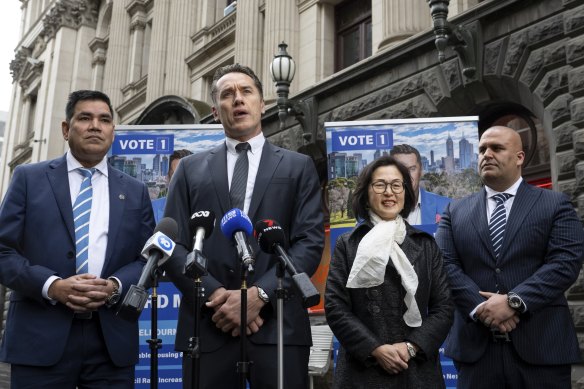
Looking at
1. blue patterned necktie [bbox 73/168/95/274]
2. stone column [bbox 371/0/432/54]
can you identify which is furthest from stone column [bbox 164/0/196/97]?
blue patterned necktie [bbox 73/168/95/274]

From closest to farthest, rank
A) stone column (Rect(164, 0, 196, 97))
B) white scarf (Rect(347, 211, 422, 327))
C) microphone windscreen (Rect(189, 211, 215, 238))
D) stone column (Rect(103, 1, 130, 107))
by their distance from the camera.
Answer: microphone windscreen (Rect(189, 211, 215, 238)) < white scarf (Rect(347, 211, 422, 327)) < stone column (Rect(164, 0, 196, 97)) < stone column (Rect(103, 1, 130, 107))

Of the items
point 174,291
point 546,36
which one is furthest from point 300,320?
point 546,36

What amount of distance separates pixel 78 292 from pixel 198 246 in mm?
1017

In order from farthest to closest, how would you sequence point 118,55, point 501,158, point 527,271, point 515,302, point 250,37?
point 118,55 < point 250,37 < point 501,158 < point 527,271 < point 515,302

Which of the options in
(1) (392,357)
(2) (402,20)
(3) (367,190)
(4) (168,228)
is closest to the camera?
(4) (168,228)

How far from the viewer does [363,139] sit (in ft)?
21.9

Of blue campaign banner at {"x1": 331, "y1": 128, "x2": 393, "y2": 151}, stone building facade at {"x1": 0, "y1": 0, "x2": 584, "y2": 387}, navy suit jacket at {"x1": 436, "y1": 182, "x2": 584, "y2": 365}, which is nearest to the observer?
navy suit jacket at {"x1": 436, "y1": 182, "x2": 584, "y2": 365}

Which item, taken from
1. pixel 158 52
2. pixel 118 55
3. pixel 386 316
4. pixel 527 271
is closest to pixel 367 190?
pixel 386 316

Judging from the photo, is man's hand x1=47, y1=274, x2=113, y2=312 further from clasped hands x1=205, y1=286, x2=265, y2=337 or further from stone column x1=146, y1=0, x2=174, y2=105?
stone column x1=146, y1=0, x2=174, y2=105

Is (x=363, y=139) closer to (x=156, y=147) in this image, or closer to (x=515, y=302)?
(x=156, y=147)

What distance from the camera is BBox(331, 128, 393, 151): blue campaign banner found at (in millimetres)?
6648

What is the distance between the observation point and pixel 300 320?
126 inches

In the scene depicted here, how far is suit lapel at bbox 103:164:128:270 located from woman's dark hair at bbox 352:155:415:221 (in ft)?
4.67

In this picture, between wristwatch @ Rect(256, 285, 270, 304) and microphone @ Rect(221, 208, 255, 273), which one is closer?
microphone @ Rect(221, 208, 255, 273)
